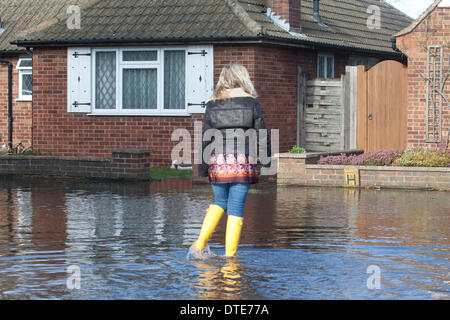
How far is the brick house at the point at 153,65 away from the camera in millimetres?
22500

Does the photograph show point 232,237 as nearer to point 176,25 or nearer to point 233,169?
point 233,169

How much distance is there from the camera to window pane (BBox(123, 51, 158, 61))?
23219mm

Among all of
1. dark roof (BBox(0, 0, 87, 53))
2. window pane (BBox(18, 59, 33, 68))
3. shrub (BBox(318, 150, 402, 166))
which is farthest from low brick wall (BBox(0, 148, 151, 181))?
dark roof (BBox(0, 0, 87, 53))

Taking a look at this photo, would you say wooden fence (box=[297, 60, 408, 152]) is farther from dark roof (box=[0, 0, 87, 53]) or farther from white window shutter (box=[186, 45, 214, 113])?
dark roof (box=[0, 0, 87, 53])

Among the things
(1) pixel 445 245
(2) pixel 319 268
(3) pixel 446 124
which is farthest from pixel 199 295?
(3) pixel 446 124

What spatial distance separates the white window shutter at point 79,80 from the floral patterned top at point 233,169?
47.3ft

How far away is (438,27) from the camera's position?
20.7 metres

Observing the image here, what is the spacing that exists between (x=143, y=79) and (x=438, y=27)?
23.1 ft

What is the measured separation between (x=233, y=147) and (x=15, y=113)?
18661 millimetres

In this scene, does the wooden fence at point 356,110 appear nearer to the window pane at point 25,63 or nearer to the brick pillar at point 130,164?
the brick pillar at point 130,164

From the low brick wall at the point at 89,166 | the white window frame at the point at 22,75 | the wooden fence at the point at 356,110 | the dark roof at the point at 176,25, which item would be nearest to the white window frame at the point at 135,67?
the dark roof at the point at 176,25

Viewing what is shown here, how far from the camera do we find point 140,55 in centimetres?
2336
